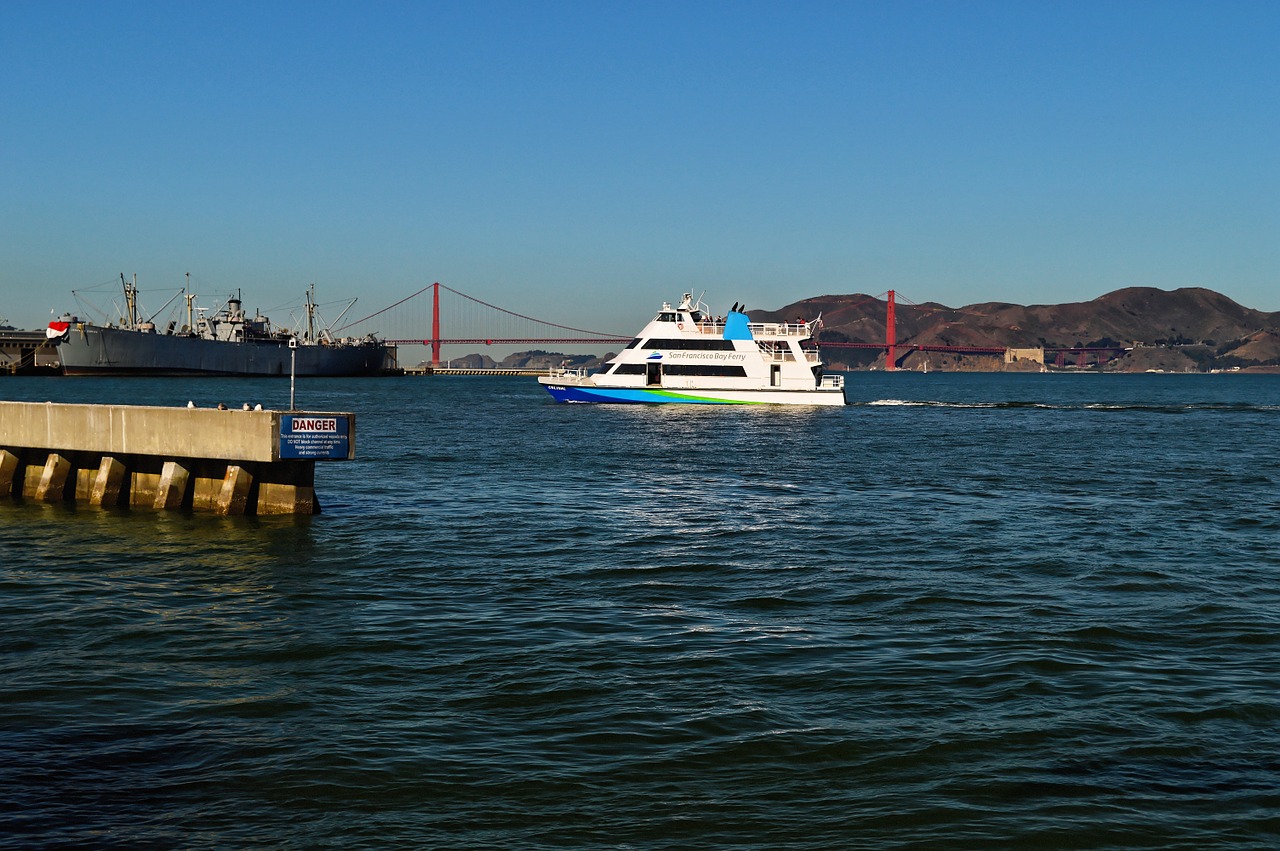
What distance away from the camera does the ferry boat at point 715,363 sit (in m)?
75.2

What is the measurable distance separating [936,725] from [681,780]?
2670 mm

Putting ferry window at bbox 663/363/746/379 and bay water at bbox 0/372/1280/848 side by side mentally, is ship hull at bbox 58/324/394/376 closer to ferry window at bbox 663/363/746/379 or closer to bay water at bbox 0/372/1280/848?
ferry window at bbox 663/363/746/379

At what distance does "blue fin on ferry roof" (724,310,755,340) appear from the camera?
244ft

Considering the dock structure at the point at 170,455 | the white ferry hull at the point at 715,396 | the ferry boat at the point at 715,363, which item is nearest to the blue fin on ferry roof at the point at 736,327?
the ferry boat at the point at 715,363

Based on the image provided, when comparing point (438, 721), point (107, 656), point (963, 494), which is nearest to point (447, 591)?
point (107, 656)

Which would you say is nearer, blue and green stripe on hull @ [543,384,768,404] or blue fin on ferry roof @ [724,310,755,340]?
blue fin on ferry roof @ [724,310,755,340]

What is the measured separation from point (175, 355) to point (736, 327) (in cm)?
10667

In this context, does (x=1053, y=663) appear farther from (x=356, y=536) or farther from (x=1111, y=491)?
(x=1111, y=491)

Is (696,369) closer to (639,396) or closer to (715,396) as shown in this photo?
(715,396)

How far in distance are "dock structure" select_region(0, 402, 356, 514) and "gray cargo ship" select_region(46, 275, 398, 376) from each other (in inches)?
4493

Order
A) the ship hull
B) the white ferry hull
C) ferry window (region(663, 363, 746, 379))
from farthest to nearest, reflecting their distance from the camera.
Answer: the ship hull, ferry window (region(663, 363, 746, 379)), the white ferry hull

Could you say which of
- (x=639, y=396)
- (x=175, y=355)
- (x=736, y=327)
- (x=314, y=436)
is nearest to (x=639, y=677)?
(x=314, y=436)

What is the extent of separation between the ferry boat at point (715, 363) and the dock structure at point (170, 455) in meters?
51.3

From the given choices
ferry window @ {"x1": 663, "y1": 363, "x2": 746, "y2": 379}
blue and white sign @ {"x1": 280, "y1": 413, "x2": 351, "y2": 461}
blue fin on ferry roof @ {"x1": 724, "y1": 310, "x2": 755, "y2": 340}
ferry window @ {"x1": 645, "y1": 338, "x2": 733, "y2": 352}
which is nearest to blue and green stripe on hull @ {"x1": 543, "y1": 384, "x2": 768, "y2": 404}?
ferry window @ {"x1": 663, "y1": 363, "x2": 746, "y2": 379}
